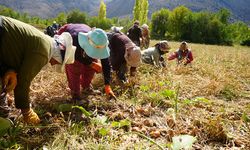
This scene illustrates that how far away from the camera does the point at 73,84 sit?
370 centimetres

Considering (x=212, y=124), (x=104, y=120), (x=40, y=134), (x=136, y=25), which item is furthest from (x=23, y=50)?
(x=136, y=25)

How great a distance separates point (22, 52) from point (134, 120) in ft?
4.32

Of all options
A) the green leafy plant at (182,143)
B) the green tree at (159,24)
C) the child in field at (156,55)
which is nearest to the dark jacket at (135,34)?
the child in field at (156,55)

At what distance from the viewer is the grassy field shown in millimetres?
2604

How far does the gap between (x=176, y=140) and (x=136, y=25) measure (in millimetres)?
5906

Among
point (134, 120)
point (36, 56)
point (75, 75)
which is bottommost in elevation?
point (134, 120)

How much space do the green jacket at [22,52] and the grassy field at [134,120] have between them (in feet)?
1.14

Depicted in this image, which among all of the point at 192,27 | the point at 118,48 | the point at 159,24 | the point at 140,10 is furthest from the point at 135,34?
the point at 159,24

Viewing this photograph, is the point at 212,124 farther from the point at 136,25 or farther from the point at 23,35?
the point at 136,25

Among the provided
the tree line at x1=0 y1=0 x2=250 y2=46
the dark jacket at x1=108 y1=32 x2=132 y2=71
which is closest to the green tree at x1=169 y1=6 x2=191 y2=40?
the tree line at x1=0 y1=0 x2=250 y2=46

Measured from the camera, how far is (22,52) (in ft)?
9.07

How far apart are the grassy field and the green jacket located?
35 cm

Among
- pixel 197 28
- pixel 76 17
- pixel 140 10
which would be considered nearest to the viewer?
pixel 140 10

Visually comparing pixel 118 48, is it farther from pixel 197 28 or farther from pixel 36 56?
pixel 197 28
